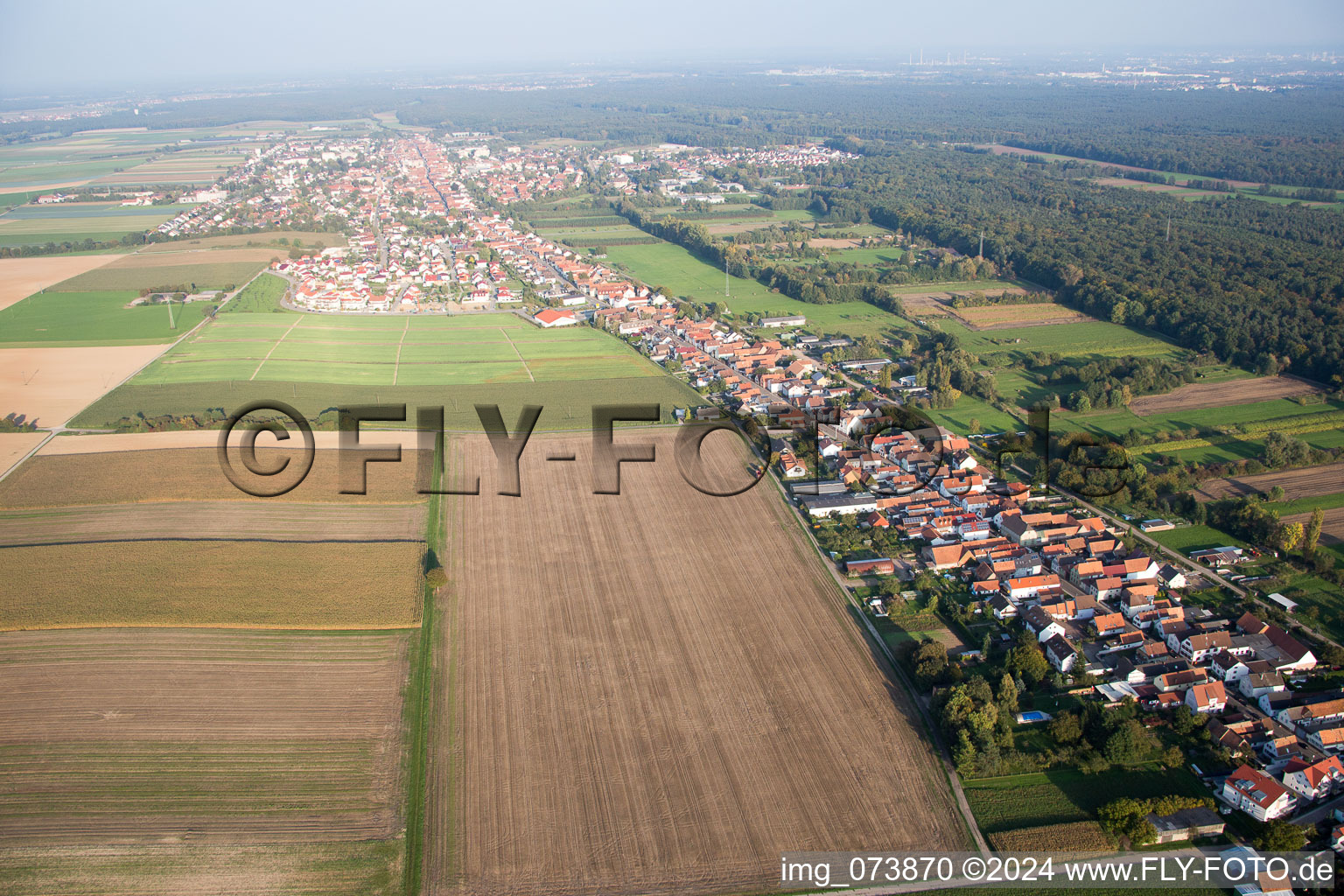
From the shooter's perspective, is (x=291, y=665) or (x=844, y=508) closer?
(x=291, y=665)

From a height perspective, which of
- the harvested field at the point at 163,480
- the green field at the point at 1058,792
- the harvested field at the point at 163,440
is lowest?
the green field at the point at 1058,792

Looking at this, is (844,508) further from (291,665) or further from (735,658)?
(291,665)

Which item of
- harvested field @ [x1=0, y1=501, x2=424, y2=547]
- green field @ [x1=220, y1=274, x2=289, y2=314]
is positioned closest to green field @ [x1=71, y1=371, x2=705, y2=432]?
harvested field @ [x1=0, y1=501, x2=424, y2=547]

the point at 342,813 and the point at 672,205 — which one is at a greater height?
the point at 672,205

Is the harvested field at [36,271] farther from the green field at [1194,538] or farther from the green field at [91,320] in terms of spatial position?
the green field at [1194,538]

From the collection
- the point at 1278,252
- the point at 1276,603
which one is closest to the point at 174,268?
the point at 1276,603

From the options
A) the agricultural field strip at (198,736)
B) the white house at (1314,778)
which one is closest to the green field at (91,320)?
the agricultural field strip at (198,736)
